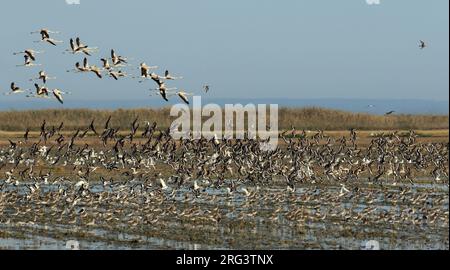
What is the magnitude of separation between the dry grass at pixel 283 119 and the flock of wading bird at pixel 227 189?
93.5 ft

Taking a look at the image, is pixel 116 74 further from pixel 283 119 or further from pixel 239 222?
pixel 283 119

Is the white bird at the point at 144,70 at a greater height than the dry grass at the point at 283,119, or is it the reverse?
the white bird at the point at 144,70

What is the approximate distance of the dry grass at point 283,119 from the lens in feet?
247

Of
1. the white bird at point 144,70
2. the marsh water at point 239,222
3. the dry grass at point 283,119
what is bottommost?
the marsh water at point 239,222

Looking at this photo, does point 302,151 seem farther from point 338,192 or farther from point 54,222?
point 54,222

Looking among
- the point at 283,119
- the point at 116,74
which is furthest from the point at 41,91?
the point at 283,119

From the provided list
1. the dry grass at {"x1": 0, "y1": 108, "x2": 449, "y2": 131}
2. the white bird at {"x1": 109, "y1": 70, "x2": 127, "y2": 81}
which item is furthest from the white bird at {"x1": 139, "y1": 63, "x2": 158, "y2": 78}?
the dry grass at {"x1": 0, "y1": 108, "x2": 449, "y2": 131}

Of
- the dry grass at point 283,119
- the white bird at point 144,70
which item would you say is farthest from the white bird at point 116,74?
the dry grass at point 283,119

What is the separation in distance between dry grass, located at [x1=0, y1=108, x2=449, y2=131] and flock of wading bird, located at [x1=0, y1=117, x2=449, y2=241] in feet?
→ 93.5

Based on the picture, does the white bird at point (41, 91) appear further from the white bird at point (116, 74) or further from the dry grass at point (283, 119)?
the dry grass at point (283, 119)

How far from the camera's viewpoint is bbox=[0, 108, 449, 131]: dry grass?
7531 centimetres

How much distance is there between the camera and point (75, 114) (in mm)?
78938
